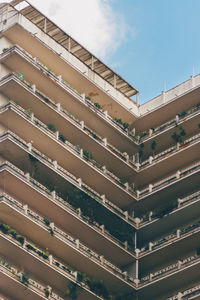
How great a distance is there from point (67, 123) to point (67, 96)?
2.52 metres

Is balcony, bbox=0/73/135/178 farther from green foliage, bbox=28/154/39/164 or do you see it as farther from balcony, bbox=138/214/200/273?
balcony, bbox=138/214/200/273

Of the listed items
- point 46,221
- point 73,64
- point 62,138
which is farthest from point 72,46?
point 46,221

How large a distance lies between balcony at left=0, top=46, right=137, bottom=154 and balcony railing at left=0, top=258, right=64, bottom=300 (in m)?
15.9

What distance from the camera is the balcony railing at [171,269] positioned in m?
57.0

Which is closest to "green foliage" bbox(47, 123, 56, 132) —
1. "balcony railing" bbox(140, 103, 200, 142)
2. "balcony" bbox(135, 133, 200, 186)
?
"balcony" bbox(135, 133, 200, 186)

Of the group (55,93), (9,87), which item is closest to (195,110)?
(55,93)

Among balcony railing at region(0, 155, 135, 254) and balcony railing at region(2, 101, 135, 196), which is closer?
balcony railing at region(0, 155, 135, 254)

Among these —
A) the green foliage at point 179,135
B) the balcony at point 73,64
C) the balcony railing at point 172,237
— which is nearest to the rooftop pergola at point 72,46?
the balcony at point 73,64

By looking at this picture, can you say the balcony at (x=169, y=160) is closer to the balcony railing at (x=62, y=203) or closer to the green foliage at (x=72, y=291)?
the balcony railing at (x=62, y=203)

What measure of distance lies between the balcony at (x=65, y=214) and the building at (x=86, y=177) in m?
0.09

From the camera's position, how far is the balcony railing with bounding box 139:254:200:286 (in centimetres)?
5697

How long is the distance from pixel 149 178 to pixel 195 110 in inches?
272

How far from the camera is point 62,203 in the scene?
59000mm

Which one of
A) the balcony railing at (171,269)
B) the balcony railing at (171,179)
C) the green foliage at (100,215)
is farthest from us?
the balcony railing at (171,179)
